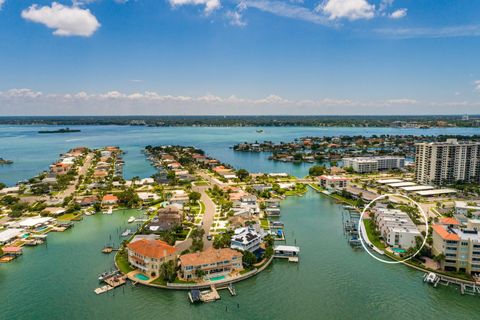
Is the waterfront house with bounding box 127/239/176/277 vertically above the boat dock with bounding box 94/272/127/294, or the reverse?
the waterfront house with bounding box 127/239/176/277

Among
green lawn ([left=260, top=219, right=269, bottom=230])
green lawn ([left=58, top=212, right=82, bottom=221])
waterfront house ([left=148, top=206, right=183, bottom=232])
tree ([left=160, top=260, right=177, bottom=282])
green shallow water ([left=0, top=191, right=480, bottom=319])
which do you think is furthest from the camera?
green lawn ([left=58, top=212, right=82, bottom=221])

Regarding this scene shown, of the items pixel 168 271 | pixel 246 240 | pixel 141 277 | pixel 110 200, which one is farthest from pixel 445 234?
pixel 110 200

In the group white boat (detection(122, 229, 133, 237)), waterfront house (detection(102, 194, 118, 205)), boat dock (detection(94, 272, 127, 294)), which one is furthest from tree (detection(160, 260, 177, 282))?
waterfront house (detection(102, 194, 118, 205))

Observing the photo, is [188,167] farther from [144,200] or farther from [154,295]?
[154,295]

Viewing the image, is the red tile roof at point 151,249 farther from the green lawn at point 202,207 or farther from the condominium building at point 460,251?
the condominium building at point 460,251

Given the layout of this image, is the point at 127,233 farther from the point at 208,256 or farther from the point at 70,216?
the point at 208,256

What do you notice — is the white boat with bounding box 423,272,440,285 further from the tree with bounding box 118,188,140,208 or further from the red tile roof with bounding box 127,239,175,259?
the tree with bounding box 118,188,140,208

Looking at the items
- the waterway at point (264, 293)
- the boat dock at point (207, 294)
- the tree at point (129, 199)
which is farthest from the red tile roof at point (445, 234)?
the tree at point (129, 199)
